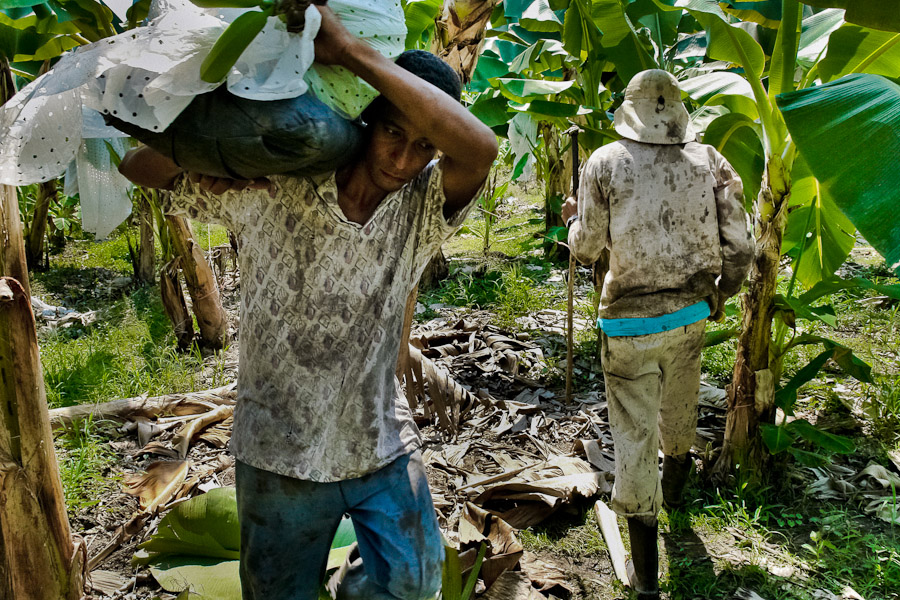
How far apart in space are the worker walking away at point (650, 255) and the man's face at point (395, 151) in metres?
1.49

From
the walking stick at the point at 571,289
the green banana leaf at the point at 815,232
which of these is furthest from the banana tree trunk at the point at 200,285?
the green banana leaf at the point at 815,232

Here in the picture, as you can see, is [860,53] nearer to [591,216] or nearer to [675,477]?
[591,216]

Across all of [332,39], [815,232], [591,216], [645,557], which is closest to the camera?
[332,39]

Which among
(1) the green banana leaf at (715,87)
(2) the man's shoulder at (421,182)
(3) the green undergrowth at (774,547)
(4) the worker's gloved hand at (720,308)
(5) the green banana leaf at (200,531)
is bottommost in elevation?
(3) the green undergrowth at (774,547)

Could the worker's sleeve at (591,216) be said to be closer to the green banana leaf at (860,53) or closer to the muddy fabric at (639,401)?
the muddy fabric at (639,401)

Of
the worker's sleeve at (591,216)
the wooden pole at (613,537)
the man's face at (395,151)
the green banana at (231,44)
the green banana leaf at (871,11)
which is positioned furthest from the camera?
the wooden pole at (613,537)

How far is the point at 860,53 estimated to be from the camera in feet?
9.98

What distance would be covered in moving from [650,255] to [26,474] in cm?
229

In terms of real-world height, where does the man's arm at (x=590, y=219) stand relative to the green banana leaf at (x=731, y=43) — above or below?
below

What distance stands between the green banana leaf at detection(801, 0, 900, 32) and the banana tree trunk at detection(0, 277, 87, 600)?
2.61 m

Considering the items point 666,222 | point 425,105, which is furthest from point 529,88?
point 425,105

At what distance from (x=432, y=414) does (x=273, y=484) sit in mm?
2597

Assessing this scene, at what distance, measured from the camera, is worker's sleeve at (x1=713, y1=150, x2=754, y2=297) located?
9.45ft

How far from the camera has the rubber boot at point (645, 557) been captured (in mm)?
2812
